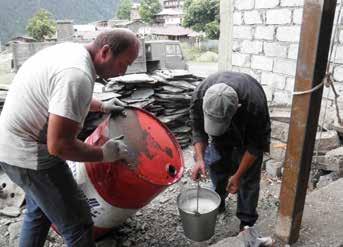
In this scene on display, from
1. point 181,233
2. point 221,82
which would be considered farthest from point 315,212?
point 181,233

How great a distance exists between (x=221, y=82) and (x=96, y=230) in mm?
1498

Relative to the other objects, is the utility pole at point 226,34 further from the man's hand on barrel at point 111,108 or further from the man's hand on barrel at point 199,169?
the man's hand on barrel at point 111,108

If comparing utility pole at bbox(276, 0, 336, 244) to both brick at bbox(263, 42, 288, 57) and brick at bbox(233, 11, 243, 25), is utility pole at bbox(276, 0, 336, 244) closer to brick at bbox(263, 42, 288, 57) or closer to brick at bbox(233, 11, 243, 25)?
brick at bbox(263, 42, 288, 57)

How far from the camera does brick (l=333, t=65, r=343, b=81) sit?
12.3ft

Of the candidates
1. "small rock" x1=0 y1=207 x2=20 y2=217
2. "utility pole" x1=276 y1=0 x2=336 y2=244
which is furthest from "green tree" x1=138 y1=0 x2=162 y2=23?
"utility pole" x1=276 y1=0 x2=336 y2=244

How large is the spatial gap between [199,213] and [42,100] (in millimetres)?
1276

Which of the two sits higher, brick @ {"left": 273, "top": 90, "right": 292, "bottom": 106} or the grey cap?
the grey cap

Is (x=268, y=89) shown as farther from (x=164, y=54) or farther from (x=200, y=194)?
(x=164, y=54)

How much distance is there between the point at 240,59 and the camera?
16.6ft

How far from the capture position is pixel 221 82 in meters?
2.34

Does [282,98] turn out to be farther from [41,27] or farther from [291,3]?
[41,27]

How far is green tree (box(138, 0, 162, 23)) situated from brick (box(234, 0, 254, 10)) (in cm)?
5308

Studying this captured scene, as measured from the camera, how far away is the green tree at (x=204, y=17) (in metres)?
34.5

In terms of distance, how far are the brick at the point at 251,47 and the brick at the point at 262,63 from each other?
0.31 feet
